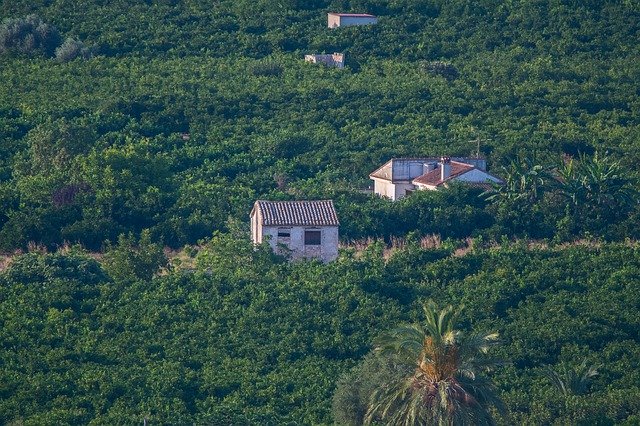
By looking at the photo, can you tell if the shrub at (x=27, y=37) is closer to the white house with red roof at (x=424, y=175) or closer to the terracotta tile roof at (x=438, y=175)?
the white house with red roof at (x=424, y=175)

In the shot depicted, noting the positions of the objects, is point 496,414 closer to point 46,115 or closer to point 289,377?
point 289,377

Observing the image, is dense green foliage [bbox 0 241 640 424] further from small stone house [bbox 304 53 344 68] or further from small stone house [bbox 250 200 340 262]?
small stone house [bbox 304 53 344 68]

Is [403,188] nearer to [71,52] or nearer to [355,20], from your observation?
[71,52]

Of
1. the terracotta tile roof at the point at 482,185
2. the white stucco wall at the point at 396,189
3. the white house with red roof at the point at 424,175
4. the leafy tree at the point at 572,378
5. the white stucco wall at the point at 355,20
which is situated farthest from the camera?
the white stucco wall at the point at 355,20

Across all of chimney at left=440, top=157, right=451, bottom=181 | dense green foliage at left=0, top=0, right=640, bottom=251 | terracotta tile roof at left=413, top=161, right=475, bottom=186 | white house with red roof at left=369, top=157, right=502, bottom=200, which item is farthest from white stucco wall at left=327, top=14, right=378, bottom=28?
chimney at left=440, top=157, right=451, bottom=181

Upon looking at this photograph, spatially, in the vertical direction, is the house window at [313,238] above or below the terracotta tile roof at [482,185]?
above

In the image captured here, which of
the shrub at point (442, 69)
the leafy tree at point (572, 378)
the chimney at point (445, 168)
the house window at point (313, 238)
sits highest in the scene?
the leafy tree at point (572, 378)

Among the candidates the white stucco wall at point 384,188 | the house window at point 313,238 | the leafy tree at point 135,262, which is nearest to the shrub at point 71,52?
the white stucco wall at point 384,188
